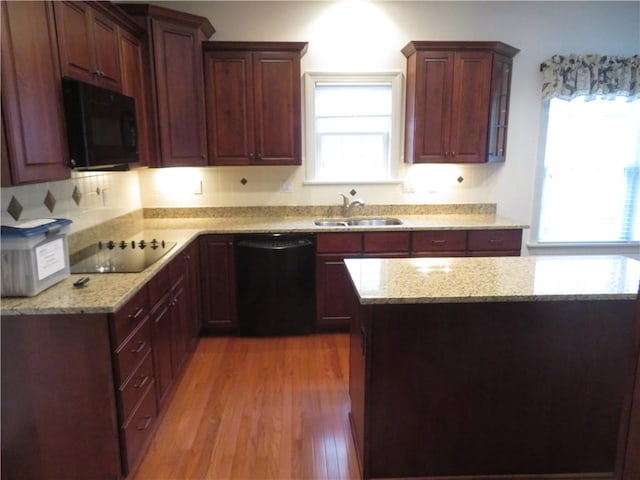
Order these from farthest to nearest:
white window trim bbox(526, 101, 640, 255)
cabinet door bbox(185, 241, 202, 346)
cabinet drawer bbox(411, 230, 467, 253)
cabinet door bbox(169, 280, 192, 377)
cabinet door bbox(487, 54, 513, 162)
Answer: white window trim bbox(526, 101, 640, 255)
cabinet door bbox(487, 54, 513, 162)
cabinet drawer bbox(411, 230, 467, 253)
cabinet door bbox(185, 241, 202, 346)
cabinet door bbox(169, 280, 192, 377)

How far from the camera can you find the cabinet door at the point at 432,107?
3473 millimetres

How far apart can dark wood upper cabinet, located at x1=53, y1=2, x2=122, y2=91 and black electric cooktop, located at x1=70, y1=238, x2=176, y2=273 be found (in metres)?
0.94

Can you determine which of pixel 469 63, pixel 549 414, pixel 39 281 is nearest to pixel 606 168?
pixel 469 63

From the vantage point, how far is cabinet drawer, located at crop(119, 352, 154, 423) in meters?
1.85

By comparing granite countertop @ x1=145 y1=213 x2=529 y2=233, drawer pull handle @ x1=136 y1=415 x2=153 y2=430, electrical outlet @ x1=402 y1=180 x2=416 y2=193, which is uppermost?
electrical outlet @ x1=402 y1=180 x2=416 y2=193

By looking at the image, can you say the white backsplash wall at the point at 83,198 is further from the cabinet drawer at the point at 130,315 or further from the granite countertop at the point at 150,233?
the cabinet drawer at the point at 130,315

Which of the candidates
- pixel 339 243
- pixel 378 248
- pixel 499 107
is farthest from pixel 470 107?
pixel 339 243

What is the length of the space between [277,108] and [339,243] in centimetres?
118

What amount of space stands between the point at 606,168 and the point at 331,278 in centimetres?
276

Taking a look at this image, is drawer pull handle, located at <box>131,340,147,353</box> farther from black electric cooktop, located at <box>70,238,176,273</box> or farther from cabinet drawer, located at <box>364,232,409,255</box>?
cabinet drawer, located at <box>364,232,409,255</box>

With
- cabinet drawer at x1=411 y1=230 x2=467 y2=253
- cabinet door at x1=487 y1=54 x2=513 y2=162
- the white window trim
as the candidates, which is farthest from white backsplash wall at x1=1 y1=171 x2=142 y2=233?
the white window trim

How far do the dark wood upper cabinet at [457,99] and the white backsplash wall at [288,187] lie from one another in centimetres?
32

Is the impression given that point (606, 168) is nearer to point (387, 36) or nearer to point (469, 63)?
point (469, 63)

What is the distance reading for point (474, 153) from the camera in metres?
3.61
